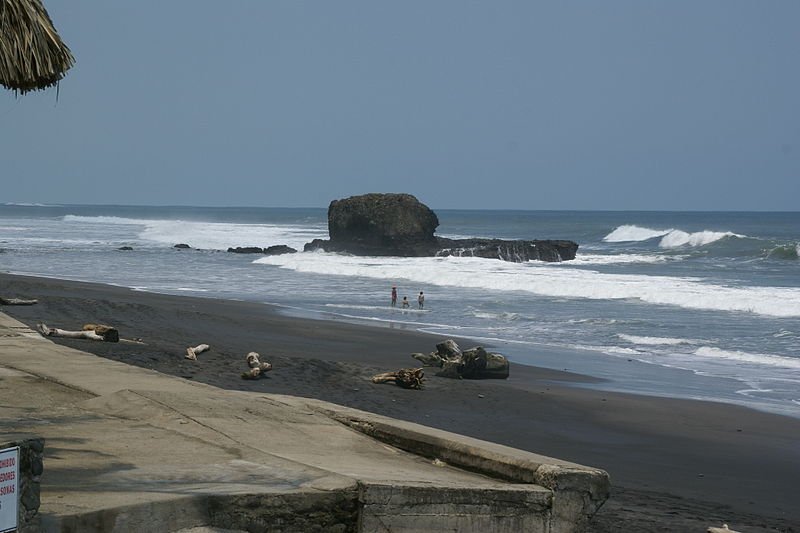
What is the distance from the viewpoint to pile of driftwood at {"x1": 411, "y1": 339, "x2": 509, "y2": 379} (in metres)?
15.8

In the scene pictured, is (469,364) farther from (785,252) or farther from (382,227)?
(785,252)

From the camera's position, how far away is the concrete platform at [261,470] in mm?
5184

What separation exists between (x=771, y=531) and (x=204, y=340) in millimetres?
11274

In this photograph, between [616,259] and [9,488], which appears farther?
[616,259]

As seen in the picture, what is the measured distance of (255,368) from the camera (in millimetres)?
13734

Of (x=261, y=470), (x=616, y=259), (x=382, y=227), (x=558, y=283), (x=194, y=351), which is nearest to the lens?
(x=261, y=470)

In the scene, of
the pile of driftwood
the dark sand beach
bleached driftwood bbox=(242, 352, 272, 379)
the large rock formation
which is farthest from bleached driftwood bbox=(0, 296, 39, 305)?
the large rock formation

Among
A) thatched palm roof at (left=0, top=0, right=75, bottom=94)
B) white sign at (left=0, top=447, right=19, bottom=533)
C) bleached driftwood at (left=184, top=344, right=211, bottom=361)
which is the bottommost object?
bleached driftwood at (left=184, top=344, right=211, bottom=361)

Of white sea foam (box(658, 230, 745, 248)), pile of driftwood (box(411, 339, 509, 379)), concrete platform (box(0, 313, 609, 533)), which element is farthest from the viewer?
white sea foam (box(658, 230, 745, 248))

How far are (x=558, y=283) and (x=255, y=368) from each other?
2399cm

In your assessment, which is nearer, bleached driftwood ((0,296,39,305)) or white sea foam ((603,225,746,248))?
bleached driftwood ((0,296,39,305))

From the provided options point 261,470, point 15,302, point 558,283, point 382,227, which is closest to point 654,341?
point 15,302

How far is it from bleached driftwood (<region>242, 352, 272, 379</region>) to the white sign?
9620 mm

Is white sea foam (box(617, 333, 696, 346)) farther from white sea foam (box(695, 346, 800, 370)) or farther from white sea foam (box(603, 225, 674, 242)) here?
white sea foam (box(603, 225, 674, 242))
